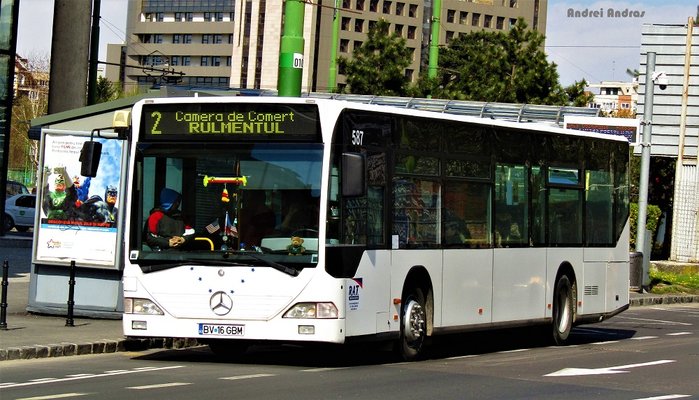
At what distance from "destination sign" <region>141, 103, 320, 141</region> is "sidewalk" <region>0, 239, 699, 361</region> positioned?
2.66 metres

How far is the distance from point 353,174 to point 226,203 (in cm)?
146

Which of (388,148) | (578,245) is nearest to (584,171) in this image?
(578,245)

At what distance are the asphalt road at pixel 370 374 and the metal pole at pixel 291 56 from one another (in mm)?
3508

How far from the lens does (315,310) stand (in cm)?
1481

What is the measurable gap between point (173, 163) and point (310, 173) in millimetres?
1655

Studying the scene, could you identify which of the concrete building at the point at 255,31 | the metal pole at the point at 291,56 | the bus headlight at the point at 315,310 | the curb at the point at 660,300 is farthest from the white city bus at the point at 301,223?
the concrete building at the point at 255,31

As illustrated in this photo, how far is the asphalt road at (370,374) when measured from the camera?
12641 millimetres

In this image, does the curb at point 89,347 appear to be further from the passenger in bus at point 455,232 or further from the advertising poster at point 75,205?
the passenger in bus at point 455,232

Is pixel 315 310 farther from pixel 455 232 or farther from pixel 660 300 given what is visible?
pixel 660 300

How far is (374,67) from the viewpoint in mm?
54500

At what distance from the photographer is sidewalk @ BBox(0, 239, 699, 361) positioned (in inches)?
626

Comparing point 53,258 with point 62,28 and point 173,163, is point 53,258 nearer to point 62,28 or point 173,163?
point 173,163

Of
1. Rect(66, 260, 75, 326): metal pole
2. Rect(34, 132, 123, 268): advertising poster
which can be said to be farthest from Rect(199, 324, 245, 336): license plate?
Rect(34, 132, 123, 268): advertising poster

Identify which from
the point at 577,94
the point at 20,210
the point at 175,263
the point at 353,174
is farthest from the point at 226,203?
the point at 20,210
